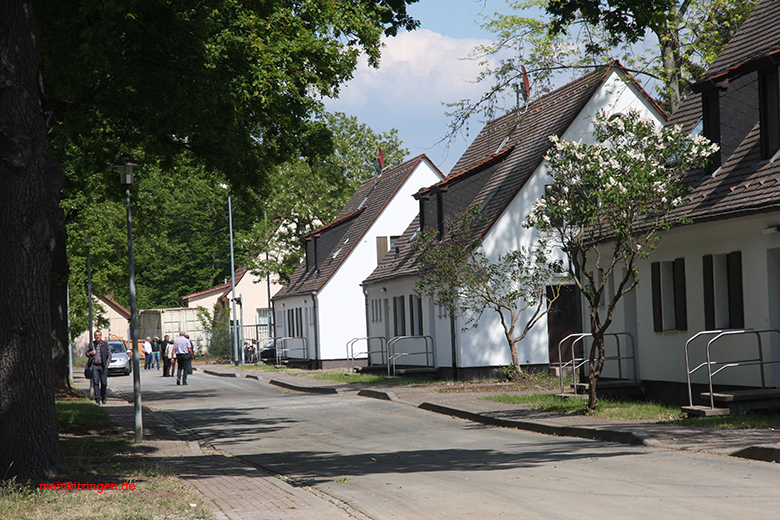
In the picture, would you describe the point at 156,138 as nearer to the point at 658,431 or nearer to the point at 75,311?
the point at 658,431

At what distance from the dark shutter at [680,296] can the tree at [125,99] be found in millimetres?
7406

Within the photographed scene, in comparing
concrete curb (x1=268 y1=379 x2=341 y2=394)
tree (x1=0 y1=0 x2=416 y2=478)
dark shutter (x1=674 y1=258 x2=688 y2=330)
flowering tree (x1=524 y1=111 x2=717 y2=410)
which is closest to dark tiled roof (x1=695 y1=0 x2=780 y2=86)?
flowering tree (x1=524 y1=111 x2=717 y2=410)

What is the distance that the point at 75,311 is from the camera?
1831 inches

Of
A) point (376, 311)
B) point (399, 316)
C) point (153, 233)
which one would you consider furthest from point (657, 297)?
point (153, 233)

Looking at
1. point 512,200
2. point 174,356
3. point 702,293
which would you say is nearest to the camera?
point 702,293

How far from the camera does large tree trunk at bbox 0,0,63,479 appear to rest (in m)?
9.37

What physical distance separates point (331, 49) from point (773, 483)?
12422mm

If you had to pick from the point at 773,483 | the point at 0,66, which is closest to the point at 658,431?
the point at 773,483

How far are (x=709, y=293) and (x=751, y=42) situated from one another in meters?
5.44

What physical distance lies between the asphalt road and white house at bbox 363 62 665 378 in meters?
8.89

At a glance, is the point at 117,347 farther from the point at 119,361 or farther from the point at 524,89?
the point at 524,89

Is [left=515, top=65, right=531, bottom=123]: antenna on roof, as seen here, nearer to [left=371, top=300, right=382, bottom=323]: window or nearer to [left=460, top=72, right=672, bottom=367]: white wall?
[left=460, top=72, right=672, bottom=367]: white wall

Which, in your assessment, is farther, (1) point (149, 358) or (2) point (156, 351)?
(2) point (156, 351)

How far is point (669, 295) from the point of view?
713 inches
